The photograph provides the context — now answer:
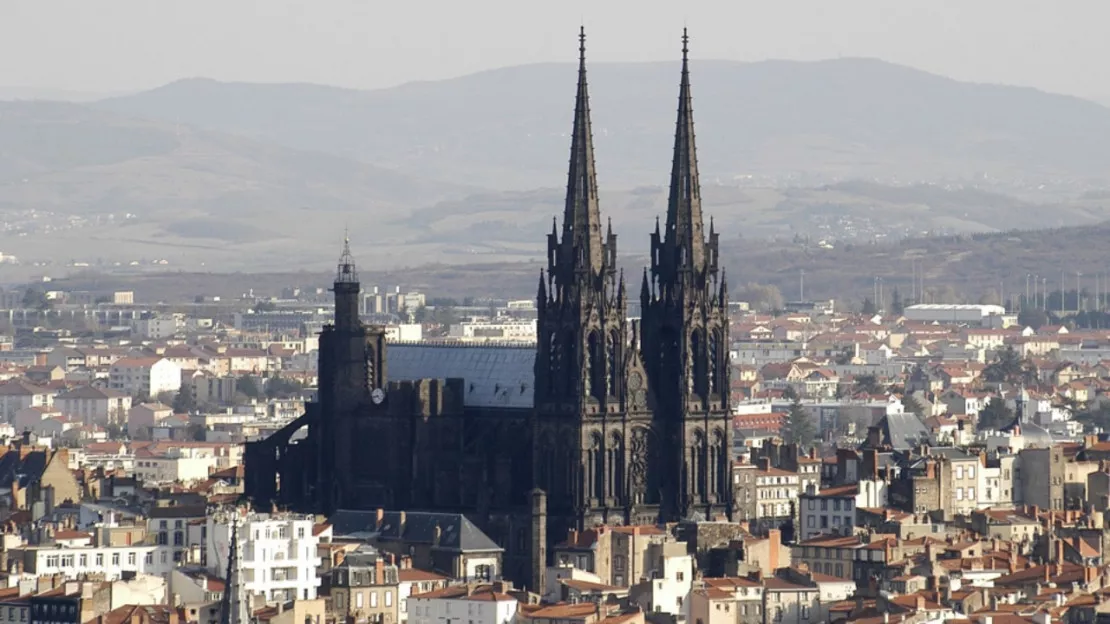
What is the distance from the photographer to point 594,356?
109 metres

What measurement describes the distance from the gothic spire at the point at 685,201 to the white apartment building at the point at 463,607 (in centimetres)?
2256

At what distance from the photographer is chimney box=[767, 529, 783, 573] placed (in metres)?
101

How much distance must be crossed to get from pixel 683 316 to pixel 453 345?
8.98 meters

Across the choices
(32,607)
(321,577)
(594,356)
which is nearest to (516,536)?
(594,356)

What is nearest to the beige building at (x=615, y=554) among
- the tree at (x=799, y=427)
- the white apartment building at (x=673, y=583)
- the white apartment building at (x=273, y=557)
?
the white apartment building at (x=673, y=583)

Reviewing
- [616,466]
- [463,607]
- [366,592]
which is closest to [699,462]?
[616,466]

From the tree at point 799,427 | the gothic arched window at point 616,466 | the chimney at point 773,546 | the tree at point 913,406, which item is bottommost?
the chimney at point 773,546

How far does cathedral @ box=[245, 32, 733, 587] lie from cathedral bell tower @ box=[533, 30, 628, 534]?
0.12 ft

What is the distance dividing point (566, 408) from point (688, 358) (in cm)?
386

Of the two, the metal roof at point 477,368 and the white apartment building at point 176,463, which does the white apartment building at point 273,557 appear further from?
the white apartment building at point 176,463

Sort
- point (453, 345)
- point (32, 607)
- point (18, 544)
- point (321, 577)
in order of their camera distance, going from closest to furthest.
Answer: point (32, 607) < point (321, 577) < point (18, 544) < point (453, 345)

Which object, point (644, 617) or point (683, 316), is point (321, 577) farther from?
point (683, 316)

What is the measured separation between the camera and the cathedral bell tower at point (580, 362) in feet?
357

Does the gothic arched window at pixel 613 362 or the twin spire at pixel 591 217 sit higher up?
the twin spire at pixel 591 217
